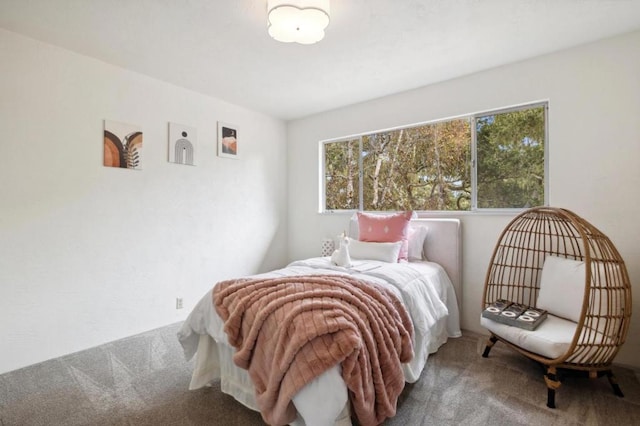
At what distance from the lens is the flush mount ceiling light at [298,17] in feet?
6.13

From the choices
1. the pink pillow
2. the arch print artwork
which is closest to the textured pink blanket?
the pink pillow

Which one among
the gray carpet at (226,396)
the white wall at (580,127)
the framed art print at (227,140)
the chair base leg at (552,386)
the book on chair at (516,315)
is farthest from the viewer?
the framed art print at (227,140)

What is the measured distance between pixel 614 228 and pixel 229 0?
314cm

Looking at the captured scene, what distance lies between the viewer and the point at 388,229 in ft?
10.2

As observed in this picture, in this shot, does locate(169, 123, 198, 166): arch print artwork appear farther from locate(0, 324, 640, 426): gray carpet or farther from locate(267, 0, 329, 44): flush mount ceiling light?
locate(0, 324, 640, 426): gray carpet

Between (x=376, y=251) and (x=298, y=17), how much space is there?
200 centimetres

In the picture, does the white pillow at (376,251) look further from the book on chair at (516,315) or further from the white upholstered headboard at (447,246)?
the book on chair at (516,315)

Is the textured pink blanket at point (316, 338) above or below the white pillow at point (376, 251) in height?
below

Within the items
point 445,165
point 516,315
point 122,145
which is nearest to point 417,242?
point 445,165

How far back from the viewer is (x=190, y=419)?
5.72ft

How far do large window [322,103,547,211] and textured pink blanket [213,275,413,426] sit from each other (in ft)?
5.72

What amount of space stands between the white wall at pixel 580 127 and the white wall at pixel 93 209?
2.55 m

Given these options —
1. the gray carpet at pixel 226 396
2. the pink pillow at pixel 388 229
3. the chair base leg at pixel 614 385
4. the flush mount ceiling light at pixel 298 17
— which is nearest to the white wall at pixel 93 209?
the gray carpet at pixel 226 396

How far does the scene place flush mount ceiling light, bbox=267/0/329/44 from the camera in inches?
73.5
